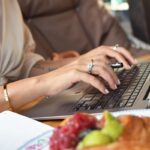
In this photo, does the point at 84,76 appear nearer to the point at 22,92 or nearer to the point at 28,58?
the point at 22,92

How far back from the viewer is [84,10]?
2.37 m

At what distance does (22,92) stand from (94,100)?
195 millimetres

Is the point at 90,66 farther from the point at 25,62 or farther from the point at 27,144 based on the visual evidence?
the point at 25,62

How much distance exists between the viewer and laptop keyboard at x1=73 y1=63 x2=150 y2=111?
852 millimetres

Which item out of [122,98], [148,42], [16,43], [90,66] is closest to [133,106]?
[122,98]

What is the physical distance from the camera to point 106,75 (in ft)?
3.10

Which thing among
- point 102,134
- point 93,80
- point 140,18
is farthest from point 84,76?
point 140,18

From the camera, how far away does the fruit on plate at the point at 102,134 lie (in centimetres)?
45

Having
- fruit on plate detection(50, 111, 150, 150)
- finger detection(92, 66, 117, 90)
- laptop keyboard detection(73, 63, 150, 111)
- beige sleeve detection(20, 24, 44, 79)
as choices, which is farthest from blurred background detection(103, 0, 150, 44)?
fruit on plate detection(50, 111, 150, 150)

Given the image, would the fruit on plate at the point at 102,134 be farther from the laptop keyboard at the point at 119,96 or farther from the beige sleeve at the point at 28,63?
the beige sleeve at the point at 28,63

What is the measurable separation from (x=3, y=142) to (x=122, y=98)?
302 mm

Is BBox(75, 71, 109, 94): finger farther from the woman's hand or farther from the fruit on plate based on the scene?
the fruit on plate

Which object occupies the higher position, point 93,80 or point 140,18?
point 93,80

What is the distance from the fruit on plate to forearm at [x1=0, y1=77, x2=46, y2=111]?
0.49 meters
